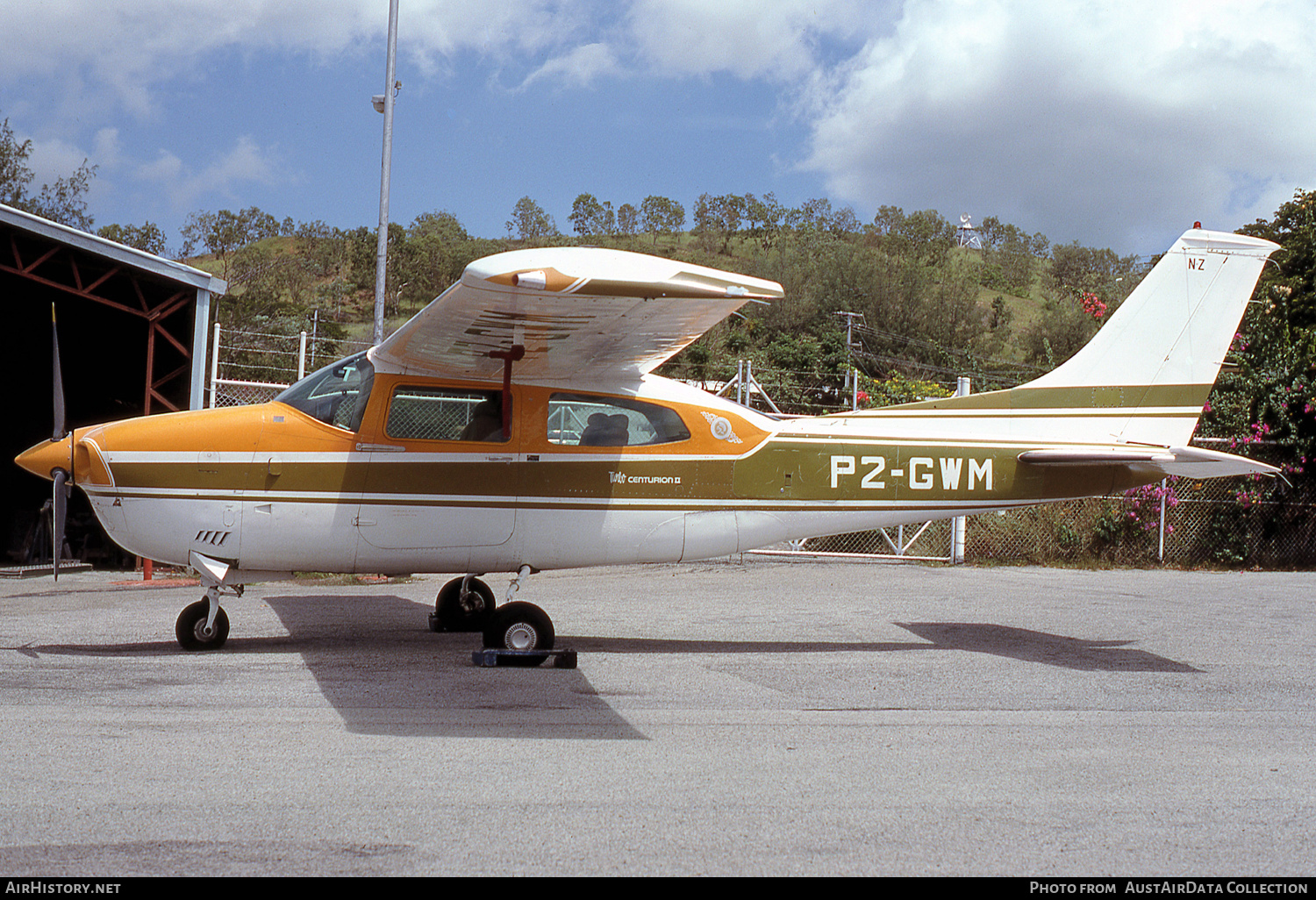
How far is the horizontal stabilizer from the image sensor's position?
7281 mm

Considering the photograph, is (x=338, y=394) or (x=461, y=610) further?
(x=461, y=610)

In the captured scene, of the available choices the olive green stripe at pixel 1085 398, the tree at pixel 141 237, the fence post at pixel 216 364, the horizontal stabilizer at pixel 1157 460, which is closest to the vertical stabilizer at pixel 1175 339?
the olive green stripe at pixel 1085 398

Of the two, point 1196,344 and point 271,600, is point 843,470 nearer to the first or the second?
point 1196,344

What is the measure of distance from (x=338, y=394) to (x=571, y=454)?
6.00 feet

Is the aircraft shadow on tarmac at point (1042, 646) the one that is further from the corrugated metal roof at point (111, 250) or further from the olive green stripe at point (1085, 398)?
the corrugated metal roof at point (111, 250)

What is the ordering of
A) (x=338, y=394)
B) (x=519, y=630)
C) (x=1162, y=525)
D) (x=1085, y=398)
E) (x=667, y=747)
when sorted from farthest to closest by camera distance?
(x=1162, y=525) < (x=1085, y=398) < (x=338, y=394) < (x=519, y=630) < (x=667, y=747)

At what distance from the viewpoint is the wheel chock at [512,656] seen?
22.4 ft

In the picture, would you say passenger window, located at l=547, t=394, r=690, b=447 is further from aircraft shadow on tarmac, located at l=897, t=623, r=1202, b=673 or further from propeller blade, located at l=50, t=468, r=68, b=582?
propeller blade, located at l=50, t=468, r=68, b=582

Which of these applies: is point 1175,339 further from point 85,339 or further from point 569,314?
point 85,339

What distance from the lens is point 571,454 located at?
7.56m

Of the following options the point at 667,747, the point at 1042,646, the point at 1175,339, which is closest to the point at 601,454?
the point at 667,747

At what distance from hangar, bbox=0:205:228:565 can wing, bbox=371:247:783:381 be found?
24.2 ft

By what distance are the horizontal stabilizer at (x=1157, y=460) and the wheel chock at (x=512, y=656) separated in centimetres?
409

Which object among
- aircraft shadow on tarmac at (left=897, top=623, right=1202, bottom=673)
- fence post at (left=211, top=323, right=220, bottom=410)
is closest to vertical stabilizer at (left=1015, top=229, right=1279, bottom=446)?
aircraft shadow on tarmac at (left=897, top=623, right=1202, bottom=673)
